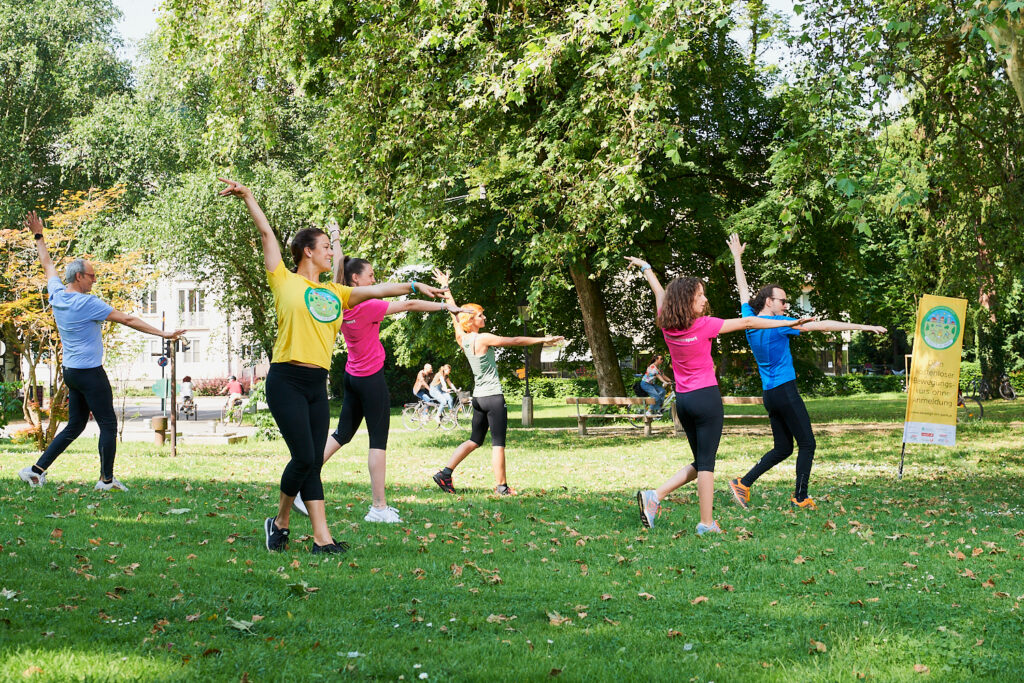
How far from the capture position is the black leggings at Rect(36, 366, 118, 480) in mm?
8070

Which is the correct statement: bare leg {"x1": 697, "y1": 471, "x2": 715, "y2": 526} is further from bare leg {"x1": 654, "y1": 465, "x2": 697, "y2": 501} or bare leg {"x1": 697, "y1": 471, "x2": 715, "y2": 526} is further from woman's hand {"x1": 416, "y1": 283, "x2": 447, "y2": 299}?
woman's hand {"x1": 416, "y1": 283, "x2": 447, "y2": 299}

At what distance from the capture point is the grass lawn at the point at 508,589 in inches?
149

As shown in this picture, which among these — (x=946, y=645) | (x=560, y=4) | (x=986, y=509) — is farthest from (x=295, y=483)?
(x=560, y=4)

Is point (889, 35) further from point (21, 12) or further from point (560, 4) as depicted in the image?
point (21, 12)

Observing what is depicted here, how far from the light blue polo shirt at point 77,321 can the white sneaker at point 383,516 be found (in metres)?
2.89

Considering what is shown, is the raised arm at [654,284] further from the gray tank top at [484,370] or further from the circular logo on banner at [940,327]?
the circular logo on banner at [940,327]

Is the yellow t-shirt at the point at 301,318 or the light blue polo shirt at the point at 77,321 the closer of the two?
the yellow t-shirt at the point at 301,318

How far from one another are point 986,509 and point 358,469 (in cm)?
777

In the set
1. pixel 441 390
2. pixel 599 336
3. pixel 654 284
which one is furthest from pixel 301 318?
pixel 441 390

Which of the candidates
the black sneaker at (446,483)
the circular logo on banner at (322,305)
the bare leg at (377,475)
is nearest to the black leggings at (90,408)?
the bare leg at (377,475)

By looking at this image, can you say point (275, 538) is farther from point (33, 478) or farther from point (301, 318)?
point (33, 478)

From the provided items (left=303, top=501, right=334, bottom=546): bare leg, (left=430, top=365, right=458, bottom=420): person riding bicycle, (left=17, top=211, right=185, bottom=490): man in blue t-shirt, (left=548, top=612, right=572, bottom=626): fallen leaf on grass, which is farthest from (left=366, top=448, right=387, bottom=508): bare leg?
(left=430, top=365, right=458, bottom=420): person riding bicycle

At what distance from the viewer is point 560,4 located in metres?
17.2

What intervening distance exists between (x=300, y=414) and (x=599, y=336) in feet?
57.3
